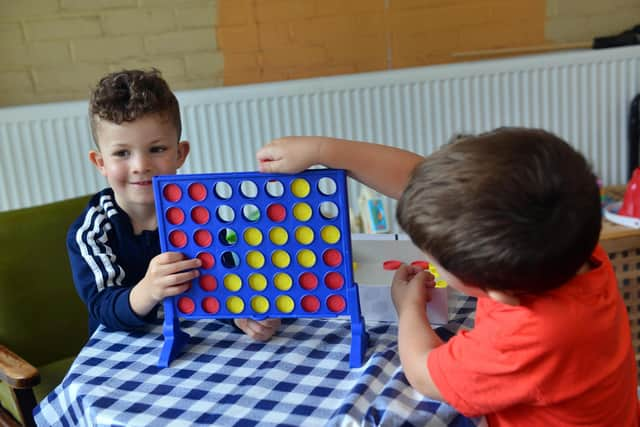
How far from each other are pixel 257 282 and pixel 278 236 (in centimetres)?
9

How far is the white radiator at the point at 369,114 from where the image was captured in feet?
8.46

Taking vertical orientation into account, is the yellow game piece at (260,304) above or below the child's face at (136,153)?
below

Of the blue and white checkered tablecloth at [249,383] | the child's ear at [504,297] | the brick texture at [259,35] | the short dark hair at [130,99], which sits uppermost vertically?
the brick texture at [259,35]

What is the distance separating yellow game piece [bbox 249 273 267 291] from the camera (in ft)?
3.73

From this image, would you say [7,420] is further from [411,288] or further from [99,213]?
[411,288]

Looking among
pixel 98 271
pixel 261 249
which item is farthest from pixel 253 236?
pixel 98 271

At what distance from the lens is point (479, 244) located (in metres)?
0.83

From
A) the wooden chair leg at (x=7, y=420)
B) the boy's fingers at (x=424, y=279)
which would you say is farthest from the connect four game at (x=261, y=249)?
the wooden chair leg at (x=7, y=420)

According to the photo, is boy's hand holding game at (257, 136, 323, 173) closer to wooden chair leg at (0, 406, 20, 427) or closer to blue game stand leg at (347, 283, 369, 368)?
blue game stand leg at (347, 283, 369, 368)

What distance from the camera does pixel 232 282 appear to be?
45.1 inches

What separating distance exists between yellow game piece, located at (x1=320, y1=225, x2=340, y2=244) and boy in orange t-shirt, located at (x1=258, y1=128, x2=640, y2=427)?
18 centimetres

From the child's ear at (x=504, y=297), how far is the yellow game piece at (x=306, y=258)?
1.05ft

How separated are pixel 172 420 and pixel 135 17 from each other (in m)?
2.06

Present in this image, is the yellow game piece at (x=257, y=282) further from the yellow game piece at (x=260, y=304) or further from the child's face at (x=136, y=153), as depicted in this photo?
the child's face at (x=136, y=153)
